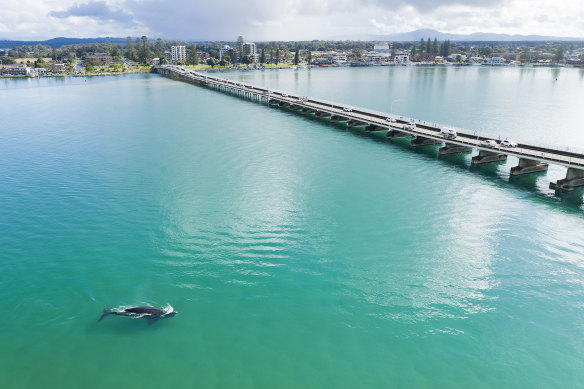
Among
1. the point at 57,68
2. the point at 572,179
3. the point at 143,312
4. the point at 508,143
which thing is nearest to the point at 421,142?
the point at 508,143

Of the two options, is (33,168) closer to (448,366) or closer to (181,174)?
(181,174)

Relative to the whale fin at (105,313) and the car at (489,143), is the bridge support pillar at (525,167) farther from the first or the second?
the whale fin at (105,313)

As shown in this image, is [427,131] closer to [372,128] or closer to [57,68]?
[372,128]

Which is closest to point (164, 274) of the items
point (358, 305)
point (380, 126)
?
point (358, 305)

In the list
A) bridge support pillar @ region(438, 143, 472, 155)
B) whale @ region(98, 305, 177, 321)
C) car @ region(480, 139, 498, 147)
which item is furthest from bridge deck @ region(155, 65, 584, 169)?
whale @ region(98, 305, 177, 321)

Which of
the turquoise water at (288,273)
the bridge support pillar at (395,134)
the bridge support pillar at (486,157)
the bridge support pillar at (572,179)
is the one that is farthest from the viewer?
the bridge support pillar at (395,134)

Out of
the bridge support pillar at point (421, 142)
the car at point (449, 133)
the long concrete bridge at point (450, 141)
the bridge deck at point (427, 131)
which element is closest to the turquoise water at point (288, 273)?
the long concrete bridge at point (450, 141)
